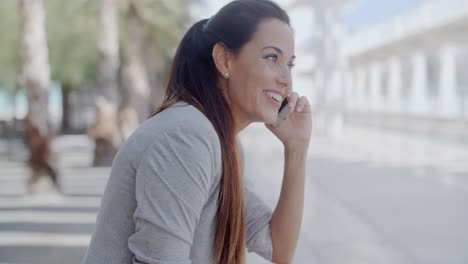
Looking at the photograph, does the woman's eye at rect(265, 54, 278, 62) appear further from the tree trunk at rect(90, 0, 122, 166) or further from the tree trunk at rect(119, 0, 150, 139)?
the tree trunk at rect(119, 0, 150, 139)

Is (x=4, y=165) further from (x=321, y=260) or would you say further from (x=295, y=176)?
(x=295, y=176)

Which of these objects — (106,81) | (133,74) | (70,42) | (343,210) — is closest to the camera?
(343,210)

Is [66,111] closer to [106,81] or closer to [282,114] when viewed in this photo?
[106,81]

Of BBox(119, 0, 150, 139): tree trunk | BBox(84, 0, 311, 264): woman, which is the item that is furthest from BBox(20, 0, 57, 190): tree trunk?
BBox(84, 0, 311, 264): woman

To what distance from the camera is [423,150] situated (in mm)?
18078

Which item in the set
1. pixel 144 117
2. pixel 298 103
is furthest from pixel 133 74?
pixel 298 103

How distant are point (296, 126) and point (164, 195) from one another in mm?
682

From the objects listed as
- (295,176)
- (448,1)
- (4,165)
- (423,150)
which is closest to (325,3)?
(448,1)

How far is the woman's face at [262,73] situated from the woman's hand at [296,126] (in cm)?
21

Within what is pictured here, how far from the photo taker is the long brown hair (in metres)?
1.58

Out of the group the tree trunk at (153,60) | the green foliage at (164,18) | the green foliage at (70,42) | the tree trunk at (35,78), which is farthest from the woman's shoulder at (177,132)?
the tree trunk at (153,60)

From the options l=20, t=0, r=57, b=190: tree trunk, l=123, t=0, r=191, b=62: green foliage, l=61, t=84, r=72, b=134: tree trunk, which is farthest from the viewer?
l=61, t=84, r=72, b=134: tree trunk

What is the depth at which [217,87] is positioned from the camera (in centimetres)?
170

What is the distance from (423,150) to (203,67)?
677 inches
